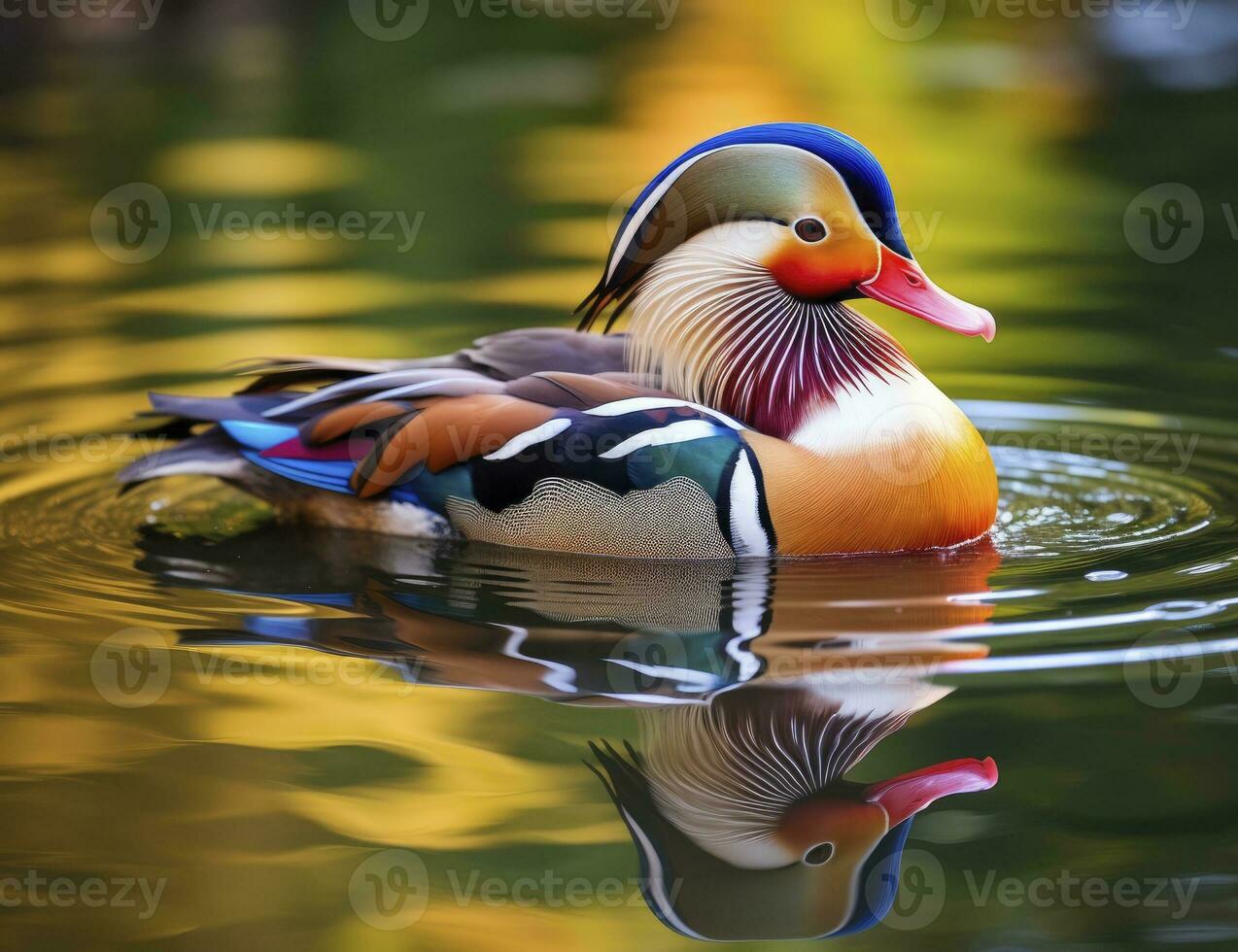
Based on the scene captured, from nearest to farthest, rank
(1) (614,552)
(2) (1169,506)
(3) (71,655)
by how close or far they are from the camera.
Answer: (3) (71,655) → (1) (614,552) → (2) (1169,506)

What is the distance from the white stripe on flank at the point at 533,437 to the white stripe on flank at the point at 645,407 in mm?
107

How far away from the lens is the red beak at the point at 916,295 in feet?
19.0

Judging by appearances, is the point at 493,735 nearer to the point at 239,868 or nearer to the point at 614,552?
the point at 239,868

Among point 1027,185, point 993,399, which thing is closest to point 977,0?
point 1027,185

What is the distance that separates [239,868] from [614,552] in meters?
2.27

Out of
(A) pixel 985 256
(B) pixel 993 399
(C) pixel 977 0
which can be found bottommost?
(B) pixel 993 399

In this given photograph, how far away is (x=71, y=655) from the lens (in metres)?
5.24

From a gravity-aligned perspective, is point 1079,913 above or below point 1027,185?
below

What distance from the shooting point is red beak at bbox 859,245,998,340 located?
19.0 feet
